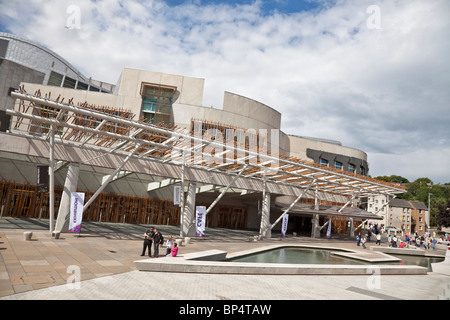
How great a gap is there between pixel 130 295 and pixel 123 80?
33074 mm

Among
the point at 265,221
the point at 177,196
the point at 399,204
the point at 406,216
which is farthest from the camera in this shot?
the point at 399,204

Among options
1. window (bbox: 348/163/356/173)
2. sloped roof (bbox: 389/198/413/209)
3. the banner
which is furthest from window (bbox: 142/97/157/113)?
sloped roof (bbox: 389/198/413/209)

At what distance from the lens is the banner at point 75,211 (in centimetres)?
1750

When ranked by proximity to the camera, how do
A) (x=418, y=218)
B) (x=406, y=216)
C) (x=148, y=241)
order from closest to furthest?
(x=148, y=241) < (x=406, y=216) < (x=418, y=218)

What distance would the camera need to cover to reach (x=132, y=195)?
106 ft

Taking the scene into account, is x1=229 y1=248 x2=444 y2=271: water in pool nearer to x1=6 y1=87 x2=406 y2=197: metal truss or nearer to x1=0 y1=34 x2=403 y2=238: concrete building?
x1=6 y1=87 x2=406 y2=197: metal truss

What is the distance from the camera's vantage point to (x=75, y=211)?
17.7 meters

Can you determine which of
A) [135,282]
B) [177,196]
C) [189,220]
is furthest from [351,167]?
[135,282]

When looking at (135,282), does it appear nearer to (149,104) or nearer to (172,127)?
(172,127)

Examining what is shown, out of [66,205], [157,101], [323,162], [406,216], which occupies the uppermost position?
[157,101]

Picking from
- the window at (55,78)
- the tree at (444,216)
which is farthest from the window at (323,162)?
the window at (55,78)

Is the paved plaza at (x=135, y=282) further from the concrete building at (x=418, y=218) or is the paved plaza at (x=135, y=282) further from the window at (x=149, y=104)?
the concrete building at (x=418, y=218)
